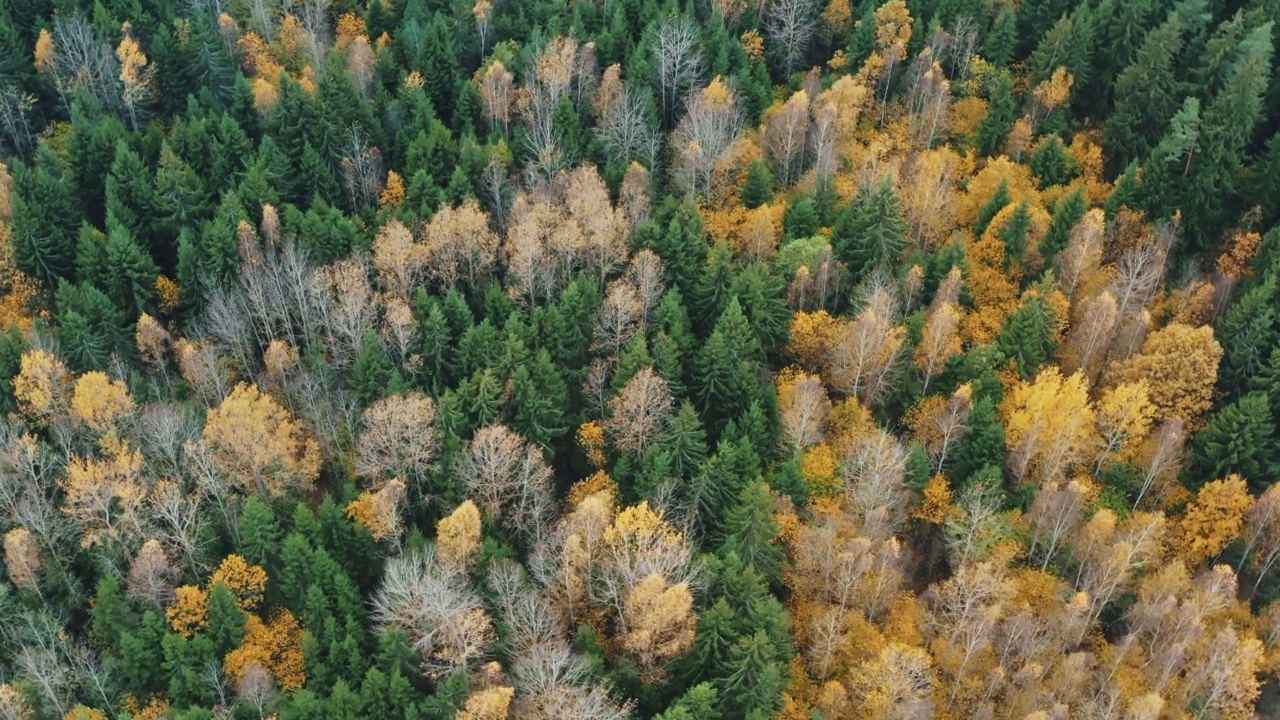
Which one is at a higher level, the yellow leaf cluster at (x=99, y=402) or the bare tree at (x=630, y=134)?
the bare tree at (x=630, y=134)

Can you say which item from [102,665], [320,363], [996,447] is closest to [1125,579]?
[996,447]

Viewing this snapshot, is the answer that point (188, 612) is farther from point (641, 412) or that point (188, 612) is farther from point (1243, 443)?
point (1243, 443)

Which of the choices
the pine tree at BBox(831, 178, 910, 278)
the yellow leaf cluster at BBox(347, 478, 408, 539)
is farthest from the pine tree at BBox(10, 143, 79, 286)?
the pine tree at BBox(831, 178, 910, 278)

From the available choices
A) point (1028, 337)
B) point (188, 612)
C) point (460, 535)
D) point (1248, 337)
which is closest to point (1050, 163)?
point (1028, 337)

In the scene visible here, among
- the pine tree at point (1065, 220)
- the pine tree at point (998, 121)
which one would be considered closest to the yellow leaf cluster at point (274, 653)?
the pine tree at point (1065, 220)

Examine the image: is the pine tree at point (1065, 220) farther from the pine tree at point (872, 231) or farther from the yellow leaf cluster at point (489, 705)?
the yellow leaf cluster at point (489, 705)
